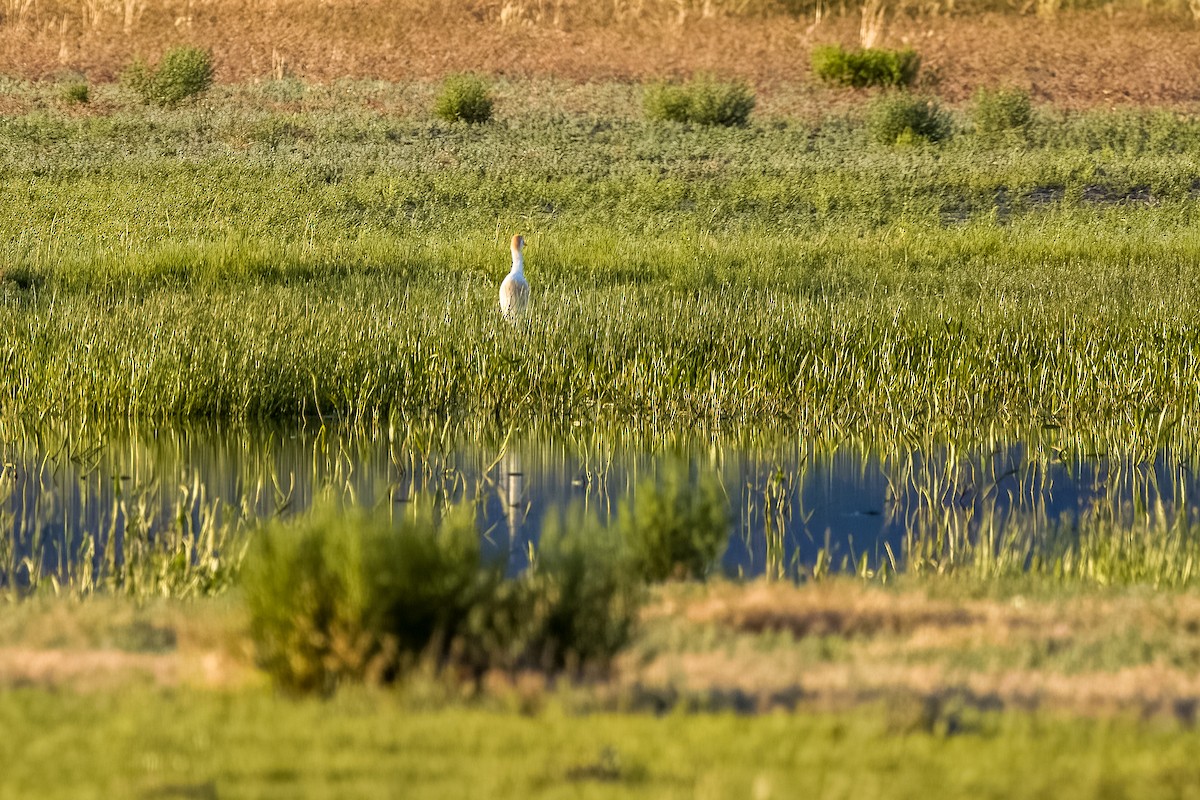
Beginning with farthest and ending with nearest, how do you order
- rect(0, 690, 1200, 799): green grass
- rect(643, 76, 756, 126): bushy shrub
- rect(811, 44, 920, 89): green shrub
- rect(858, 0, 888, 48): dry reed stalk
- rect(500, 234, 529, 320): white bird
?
rect(858, 0, 888, 48): dry reed stalk
rect(811, 44, 920, 89): green shrub
rect(643, 76, 756, 126): bushy shrub
rect(500, 234, 529, 320): white bird
rect(0, 690, 1200, 799): green grass

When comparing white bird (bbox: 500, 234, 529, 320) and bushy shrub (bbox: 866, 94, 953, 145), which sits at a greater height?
white bird (bbox: 500, 234, 529, 320)

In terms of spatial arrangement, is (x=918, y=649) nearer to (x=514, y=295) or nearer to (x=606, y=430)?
Result: (x=606, y=430)

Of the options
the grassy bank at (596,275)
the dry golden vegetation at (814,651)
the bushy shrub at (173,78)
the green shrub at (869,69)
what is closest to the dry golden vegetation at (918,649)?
the dry golden vegetation at (814,651)

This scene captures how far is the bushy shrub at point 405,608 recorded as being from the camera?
5.51m

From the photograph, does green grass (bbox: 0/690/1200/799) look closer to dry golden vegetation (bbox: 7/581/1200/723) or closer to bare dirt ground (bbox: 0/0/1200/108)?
dry golden vegetation (bbox: 7/581/1200/723)

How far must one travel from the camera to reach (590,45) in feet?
196

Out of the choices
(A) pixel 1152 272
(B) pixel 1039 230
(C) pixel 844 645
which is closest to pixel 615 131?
(B) pixel 1039 230

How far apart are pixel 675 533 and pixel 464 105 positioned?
3458cm

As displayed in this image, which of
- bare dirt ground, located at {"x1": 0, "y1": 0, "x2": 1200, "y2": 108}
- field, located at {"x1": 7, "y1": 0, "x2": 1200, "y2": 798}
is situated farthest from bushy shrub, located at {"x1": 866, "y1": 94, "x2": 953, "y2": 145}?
bare dirt ground, located at {"x1": 0, "y1": 0, "x2": 1200, "y2": 108}

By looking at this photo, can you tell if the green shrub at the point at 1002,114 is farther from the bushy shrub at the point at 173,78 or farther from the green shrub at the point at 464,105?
the bushy shrub at the point at 173,78

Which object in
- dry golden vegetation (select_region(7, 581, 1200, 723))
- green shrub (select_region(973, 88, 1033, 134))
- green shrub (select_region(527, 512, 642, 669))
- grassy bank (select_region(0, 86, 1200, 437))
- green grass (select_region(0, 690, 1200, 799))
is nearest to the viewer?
green grass (select_region(0, 690, 1200, 799))

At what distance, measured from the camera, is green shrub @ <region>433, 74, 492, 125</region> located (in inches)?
1633

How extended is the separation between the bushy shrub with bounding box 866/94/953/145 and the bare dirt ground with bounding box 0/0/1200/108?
44.6 feet

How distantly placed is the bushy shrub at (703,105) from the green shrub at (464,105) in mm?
4134
